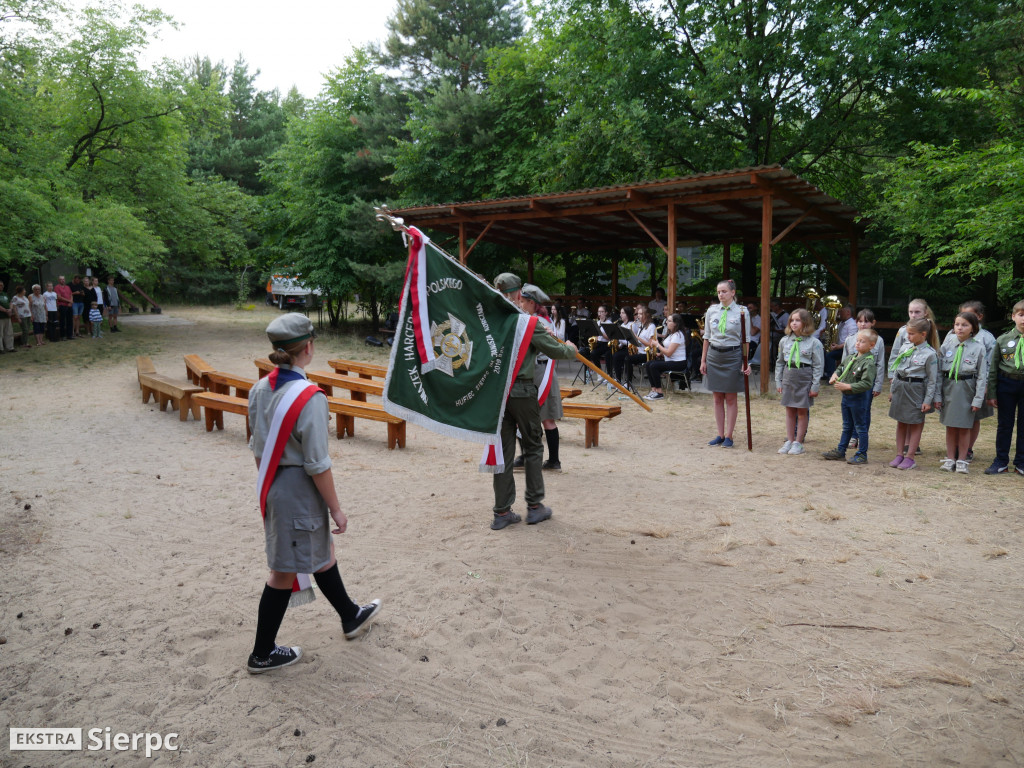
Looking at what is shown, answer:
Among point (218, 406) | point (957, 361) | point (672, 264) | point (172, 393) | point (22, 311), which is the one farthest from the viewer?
point (22, 311)

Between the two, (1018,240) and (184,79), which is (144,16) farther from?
(1018,240)

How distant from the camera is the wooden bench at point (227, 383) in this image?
935 centimetres

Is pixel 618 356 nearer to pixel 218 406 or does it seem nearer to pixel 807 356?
pixel 807 356

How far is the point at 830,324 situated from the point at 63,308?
19713 millimetres

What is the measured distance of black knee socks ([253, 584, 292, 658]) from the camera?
3.12 m

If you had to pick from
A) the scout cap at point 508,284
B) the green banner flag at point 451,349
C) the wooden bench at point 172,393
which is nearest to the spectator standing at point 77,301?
the wooden bench at point 172,393

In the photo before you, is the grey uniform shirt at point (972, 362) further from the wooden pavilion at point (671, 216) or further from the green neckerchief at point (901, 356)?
the wooden pavilion at point (671, 216)

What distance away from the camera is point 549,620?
377cm

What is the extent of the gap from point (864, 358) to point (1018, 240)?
15.4 ft

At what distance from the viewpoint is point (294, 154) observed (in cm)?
2439

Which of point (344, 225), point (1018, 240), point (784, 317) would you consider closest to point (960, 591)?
point (1018, 240)

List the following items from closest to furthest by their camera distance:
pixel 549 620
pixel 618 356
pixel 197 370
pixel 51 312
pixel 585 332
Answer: pixel 549 620 < pixel 197 370 < pixel 618 356 < pixel 585 332 < pixel 51 312

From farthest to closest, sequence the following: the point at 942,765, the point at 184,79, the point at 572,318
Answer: the point at 184,79 < the point at 572,318 < the point at 942,765

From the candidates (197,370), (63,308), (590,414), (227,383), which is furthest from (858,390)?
(63,308)
